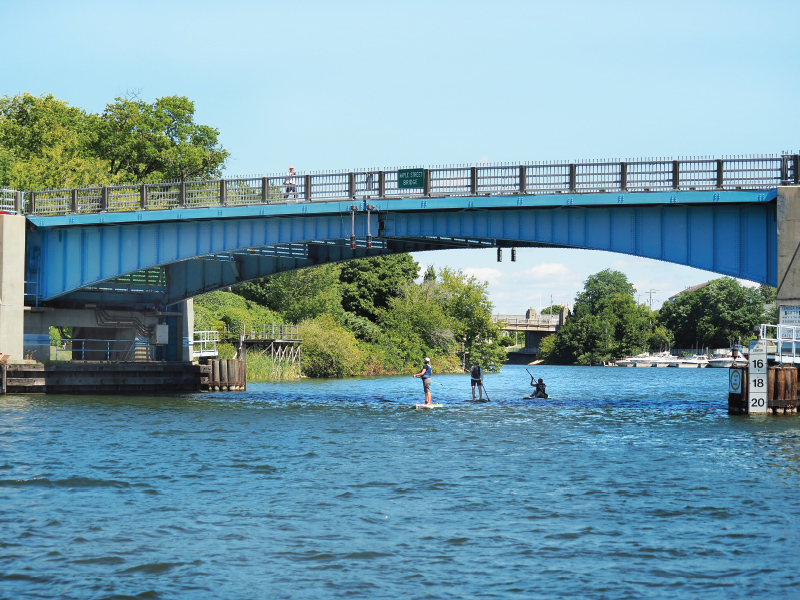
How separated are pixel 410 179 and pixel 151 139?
150ft

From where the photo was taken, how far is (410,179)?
131 ft

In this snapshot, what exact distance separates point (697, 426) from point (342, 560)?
22018 millimetres

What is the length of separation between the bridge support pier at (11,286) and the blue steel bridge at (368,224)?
1.67 m

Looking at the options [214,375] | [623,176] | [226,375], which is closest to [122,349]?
[214,375]

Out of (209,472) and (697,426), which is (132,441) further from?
(697,426)

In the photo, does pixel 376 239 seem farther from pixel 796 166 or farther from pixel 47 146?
pixel 47 146

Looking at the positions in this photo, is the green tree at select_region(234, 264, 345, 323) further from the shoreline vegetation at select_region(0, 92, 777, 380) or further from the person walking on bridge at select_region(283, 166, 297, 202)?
the person walking on bridge at select_region(283, 166, 297, 202)

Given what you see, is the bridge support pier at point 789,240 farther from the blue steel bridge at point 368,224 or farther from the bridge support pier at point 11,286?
the bridge support pier at point 11,286

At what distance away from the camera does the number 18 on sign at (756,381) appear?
3528 cm

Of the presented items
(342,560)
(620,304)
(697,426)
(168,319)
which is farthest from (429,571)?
(620,304)

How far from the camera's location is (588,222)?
38188mm

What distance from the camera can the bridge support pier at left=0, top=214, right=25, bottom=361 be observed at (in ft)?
145

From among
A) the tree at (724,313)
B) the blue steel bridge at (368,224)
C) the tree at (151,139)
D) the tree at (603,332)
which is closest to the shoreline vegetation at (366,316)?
the tree at (151,139)

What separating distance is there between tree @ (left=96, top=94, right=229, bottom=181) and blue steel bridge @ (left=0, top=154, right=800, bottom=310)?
29281mm
